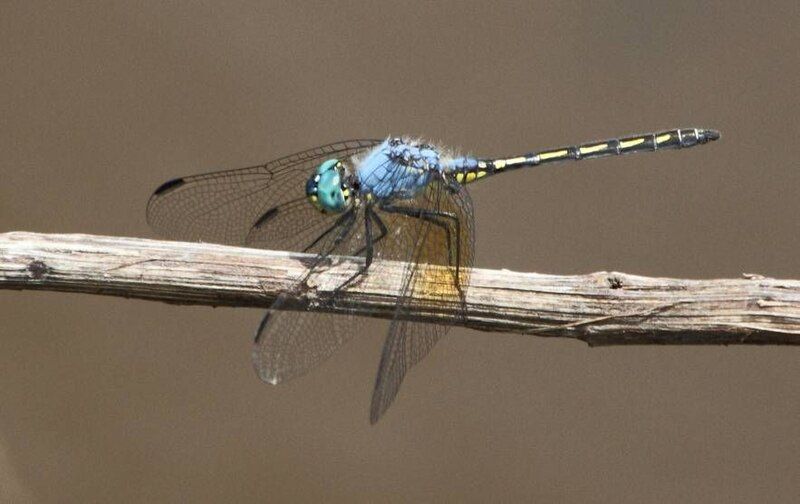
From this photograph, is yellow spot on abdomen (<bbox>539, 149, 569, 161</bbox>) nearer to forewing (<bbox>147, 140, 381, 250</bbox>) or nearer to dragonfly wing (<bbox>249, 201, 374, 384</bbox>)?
forewing (<bbox>147, 140, 381, 250</bbox>)

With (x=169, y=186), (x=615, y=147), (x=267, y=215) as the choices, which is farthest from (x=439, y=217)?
(x=615, y=147)

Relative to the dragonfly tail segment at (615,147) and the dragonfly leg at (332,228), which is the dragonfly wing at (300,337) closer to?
the dragonfly leg at (332,228)

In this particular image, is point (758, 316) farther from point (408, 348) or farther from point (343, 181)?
point (343, 181)

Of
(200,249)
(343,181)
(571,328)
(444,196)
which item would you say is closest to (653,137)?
(444,196)

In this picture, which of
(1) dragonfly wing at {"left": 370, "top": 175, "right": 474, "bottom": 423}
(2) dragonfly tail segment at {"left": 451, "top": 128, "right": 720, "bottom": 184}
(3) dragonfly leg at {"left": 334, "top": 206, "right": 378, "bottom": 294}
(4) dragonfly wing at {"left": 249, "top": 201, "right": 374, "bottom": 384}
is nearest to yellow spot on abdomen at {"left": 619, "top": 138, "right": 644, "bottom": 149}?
(2) dragonfly tail segment at {"left": 451, "top": 128, "right": 720, "bottom": 184}

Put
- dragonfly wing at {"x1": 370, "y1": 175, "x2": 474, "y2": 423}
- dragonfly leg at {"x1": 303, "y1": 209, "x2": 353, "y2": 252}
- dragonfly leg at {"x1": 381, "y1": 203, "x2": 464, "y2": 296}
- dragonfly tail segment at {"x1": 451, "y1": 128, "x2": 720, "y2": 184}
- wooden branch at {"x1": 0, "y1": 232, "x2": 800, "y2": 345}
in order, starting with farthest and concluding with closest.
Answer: dragonfly tail segment at {"x1": 451, "y1": 128, "x2": 720, "y2": 184}, dragonfly leg at {"x1": 303, "y1": 209, "x2": 353, "y2": 252}, dragonfly leg at {"x1": 381, "y1": 203, "x2": 464, "y2": 296}, dragonfly wing at {"x1": 370, "y1": 175, "x2": 474, "y2": 423}, wooden branch at {"x1": 0, "y1": 232, "x2": 800, "y2": 345}

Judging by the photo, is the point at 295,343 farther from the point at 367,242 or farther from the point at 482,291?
the point at 482,291

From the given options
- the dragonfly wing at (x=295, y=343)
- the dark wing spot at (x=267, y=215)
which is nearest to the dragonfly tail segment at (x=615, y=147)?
the dark wing spot at (x=267, y=215)
